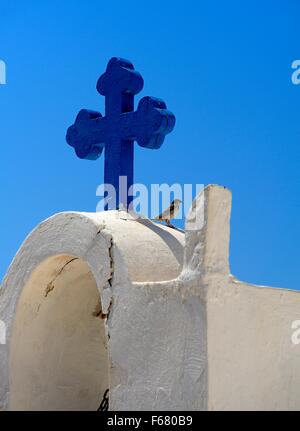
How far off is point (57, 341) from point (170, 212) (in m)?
1.29

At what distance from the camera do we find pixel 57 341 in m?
6.08

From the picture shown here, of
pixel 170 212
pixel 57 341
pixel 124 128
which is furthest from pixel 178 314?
pixel 124 128

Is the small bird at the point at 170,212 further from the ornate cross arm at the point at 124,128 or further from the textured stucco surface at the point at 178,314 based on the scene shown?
the ornate cross arm at the point at 124,128

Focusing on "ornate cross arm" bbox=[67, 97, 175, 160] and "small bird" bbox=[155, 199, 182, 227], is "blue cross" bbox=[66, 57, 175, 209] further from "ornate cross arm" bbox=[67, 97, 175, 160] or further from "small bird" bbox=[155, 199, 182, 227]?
"small bird" bbox=[155, 199, 182, 227]

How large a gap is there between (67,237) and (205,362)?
5.08 feet

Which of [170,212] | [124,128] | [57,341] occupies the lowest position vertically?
[57,341]

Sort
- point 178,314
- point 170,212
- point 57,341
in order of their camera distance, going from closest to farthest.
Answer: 1. point 178,314
2. point 170,212
3. point 57,341

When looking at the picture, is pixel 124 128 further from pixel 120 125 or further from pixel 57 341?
pixel 57 341

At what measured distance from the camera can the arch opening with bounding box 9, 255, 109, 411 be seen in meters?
5.88

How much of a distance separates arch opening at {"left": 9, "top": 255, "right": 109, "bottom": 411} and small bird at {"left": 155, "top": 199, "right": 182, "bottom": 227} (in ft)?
2.17

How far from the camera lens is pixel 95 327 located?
6.43 metres

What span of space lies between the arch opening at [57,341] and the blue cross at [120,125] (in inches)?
26.9

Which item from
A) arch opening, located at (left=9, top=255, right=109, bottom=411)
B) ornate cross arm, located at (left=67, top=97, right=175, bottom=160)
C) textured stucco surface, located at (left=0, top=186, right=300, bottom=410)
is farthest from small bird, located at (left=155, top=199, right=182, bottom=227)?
arch opening, located at (left=9, top=255, right=109, bottom=411)
